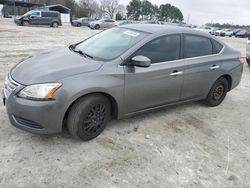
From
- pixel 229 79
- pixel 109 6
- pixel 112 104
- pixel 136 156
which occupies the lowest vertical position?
pixel 136 156

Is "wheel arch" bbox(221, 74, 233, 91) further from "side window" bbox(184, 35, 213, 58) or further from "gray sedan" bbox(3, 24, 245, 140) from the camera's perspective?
"side window" bbox(184, 35, 213, 58)

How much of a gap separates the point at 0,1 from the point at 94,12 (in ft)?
93.5

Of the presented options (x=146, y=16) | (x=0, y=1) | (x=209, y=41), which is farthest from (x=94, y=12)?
(x=209, y=41)

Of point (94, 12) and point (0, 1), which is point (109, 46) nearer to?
point (0, 1)

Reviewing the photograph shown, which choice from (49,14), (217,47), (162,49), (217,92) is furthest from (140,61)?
(49,14)

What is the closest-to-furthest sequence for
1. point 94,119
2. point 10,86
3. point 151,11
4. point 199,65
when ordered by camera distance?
point 10,86 < point 94,119 < point 199,65 < point 151,11

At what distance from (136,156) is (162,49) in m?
1.74

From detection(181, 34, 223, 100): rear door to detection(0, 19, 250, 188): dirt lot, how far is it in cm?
60

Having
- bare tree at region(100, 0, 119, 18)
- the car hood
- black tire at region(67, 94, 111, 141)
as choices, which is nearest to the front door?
black tire at region(67, 94, 111, 141)

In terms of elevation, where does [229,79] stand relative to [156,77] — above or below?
below

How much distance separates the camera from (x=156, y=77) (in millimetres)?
3623

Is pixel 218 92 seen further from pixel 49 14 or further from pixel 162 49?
pixel 49 14

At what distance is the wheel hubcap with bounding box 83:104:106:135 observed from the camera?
3141mm

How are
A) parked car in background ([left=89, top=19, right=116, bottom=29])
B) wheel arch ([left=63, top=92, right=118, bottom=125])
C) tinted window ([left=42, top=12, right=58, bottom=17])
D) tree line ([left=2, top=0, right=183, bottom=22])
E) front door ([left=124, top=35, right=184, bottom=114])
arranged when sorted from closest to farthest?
wheel arch ([left=63, top=92, right=118, bottom=125]) < front door ([left=124, top=35, right=184, bottom=114]) < tinted window ([left=42, top=12, right=58, bottom=17]) < parked car in background ([left=89, top=19, right=116, bottom=29]) < tree line ([left=2, top=0, right=183, bottom=22])
